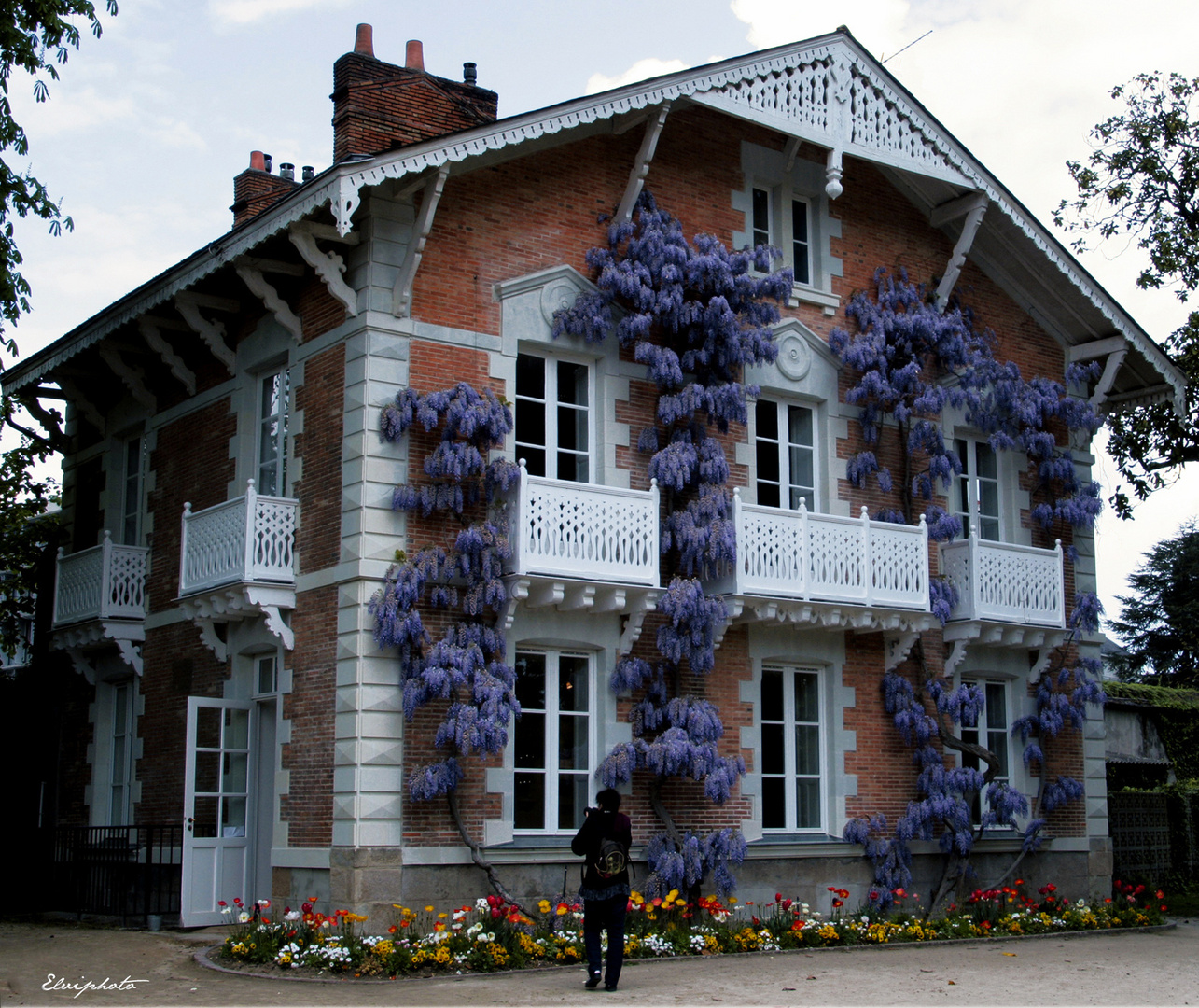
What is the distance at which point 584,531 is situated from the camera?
49.3ft

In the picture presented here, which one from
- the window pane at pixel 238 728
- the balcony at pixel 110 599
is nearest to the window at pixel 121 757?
the balcony at pixel 110 599

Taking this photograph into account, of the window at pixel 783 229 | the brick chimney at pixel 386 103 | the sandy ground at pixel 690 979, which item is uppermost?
the brick chimney at pixel 386 103

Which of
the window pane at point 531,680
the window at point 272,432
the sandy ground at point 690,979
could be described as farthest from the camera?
the window at point 272,432

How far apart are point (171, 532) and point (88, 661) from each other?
289cm

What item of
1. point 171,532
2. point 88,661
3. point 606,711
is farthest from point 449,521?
point 88,661

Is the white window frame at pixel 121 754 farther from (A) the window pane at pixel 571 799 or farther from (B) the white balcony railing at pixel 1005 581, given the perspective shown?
(B) the white balcony railing at pixel 1005 581

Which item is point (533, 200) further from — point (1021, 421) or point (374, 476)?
point (1021, 421)

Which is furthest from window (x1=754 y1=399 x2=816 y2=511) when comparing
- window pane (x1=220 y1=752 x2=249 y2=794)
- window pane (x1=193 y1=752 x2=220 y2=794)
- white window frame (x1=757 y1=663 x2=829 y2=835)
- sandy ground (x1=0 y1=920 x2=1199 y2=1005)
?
window pane (x1=193 y1=752 x2=220 y2=794)

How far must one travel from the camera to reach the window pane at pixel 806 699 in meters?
17.5

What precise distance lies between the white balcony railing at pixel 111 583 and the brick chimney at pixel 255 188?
5.60 m

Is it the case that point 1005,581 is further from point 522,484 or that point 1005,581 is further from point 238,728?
point 238,728

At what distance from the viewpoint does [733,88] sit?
1692 cm
